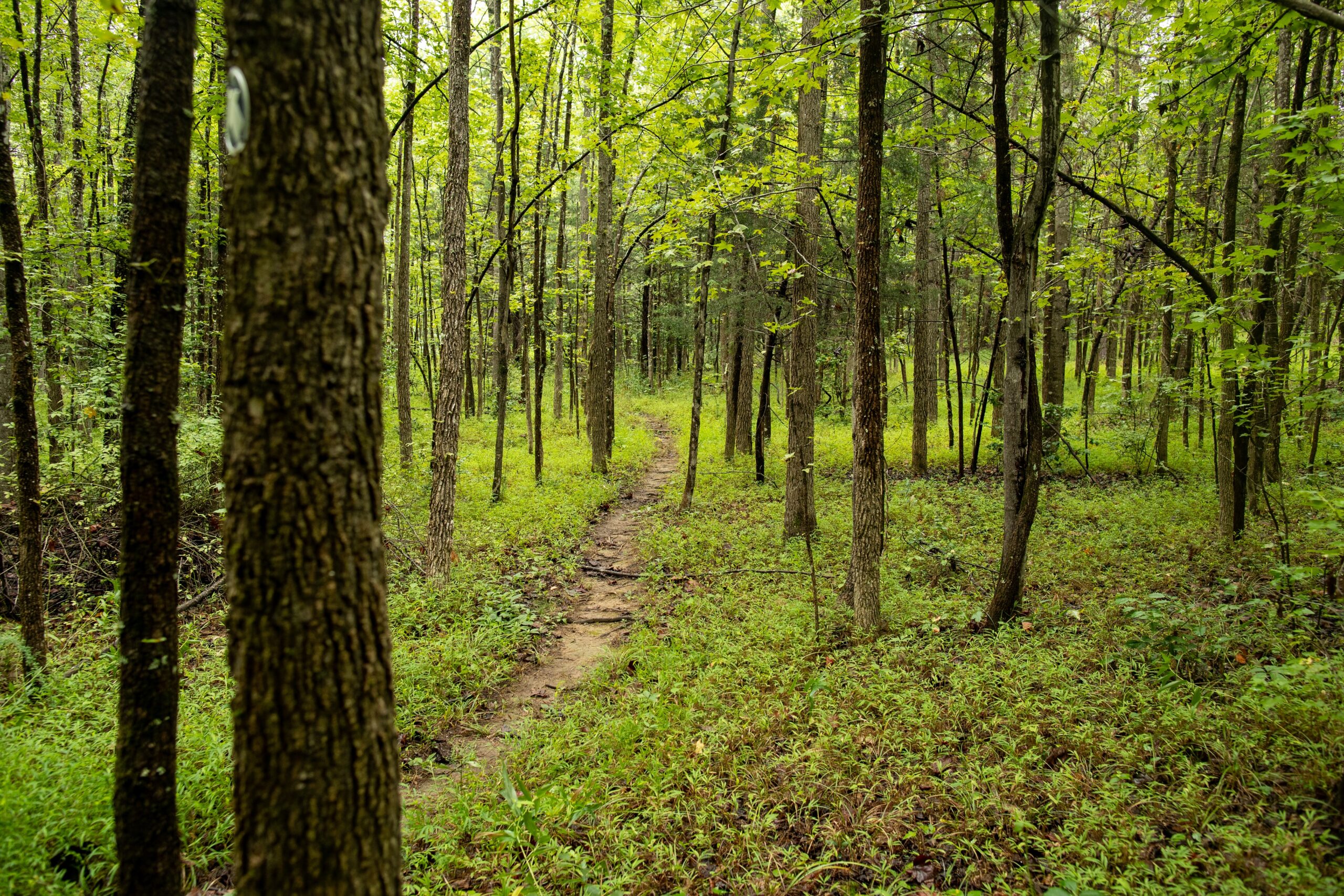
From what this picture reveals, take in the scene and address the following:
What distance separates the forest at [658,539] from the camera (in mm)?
1733

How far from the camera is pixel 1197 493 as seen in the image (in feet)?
32.7

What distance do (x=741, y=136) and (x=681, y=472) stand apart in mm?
8459

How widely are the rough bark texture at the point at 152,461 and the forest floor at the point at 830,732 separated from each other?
1185mm

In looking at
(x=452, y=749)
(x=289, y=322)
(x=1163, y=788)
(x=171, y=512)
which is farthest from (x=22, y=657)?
(x=1163, y=788)

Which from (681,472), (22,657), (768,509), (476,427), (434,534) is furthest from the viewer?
(476,427)

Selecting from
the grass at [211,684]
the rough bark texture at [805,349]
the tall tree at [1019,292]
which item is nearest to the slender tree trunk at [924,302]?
the rough bark texture at [805,349]

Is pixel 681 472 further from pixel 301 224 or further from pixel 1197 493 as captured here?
pixel 301 224

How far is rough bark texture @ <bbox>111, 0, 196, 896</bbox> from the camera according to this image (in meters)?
2.37

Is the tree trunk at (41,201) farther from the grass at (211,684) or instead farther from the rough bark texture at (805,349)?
the rough bark texture at (805,349)

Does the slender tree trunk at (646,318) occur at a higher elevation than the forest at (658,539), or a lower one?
higher

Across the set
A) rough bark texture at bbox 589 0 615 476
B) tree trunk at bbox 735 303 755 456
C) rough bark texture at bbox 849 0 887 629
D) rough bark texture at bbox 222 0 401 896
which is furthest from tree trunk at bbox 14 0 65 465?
tree trunk at bbox 735 303 755 456

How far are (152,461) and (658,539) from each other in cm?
790

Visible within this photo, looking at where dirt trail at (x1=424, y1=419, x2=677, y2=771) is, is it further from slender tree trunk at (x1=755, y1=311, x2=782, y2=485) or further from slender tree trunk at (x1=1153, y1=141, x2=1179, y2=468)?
slender tree trunk at (x1=1153, y1=141, x2=1179, y2=468)

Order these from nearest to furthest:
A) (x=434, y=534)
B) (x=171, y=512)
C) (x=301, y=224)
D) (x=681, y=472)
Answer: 1. (x=301, y=224)
2. (x=171, y=512)
3. (x=434, y=534)
4. (x=681, y=472)
